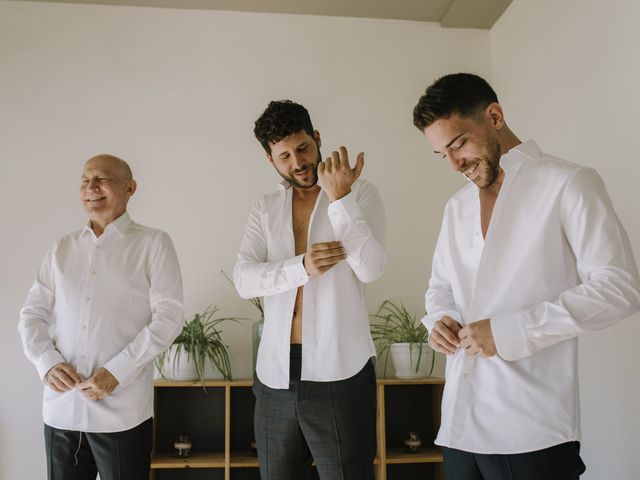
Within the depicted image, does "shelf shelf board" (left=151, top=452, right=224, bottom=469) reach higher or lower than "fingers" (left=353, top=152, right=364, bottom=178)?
lower

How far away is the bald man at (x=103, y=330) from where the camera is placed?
2.28m

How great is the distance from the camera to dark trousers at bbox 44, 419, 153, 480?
7.42 ft

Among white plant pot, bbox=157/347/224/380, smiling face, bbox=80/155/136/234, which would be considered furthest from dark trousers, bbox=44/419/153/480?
white plant pot, bbox=157/347/224/380

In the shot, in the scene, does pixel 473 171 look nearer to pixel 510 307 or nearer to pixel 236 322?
pixel 510 307

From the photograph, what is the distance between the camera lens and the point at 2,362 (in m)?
3.65

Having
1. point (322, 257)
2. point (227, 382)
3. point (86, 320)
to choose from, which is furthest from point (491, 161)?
point (227, 382)

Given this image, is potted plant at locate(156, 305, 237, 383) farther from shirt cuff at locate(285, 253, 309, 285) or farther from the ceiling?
the ceiling

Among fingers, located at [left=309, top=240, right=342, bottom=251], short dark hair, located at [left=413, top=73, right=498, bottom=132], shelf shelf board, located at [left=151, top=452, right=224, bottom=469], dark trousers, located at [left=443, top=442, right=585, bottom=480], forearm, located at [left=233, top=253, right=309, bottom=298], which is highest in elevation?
short dark hair, located at [left=413, top=73, right=498, bottom=132]

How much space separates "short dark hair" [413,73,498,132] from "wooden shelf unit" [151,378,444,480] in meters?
1.96

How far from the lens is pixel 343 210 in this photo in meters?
2.05

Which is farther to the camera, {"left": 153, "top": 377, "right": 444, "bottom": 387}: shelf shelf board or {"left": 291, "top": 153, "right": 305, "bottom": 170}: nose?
{"left": 153, "top": 377, "right": 444, "bottom": 387}: shelf shelf board

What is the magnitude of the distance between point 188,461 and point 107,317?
4.06 feet

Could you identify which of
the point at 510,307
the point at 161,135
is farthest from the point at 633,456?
the point at 161,135

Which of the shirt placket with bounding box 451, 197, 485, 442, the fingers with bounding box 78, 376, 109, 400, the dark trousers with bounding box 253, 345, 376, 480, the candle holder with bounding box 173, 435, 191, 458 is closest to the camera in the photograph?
the shirt placket with bounding box 451, 197, 485, 442
